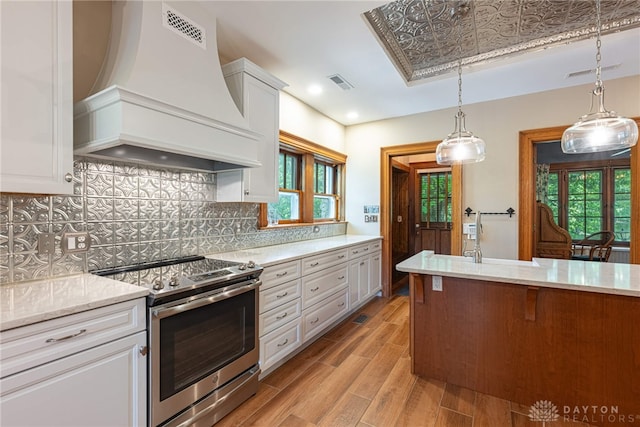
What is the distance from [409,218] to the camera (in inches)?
229

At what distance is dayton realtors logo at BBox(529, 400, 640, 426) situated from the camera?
176 centimetres

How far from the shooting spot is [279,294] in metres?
2.38

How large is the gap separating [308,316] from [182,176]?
166 centimetres

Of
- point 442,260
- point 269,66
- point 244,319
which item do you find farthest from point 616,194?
point 244,319

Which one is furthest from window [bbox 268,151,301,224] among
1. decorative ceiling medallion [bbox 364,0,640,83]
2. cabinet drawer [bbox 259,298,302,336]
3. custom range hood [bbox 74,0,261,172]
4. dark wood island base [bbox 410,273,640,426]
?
dark wood island base [bbox 410,273,640,426]

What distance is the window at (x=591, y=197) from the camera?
460 cm

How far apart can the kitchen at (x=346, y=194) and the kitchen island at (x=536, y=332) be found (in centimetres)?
155

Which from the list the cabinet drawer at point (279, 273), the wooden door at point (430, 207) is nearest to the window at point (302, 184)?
the cabinet drawer at point (279, 273)

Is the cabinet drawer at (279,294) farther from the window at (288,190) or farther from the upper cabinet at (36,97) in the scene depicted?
the upper cabinet at (36,97)

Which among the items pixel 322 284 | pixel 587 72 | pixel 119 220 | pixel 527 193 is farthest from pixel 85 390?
pixel 587 72

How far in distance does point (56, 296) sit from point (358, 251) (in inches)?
116

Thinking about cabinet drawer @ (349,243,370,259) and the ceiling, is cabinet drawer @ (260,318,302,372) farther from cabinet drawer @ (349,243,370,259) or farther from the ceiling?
the ceiling

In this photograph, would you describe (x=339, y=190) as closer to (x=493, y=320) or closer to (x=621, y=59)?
(x=493, y=320)

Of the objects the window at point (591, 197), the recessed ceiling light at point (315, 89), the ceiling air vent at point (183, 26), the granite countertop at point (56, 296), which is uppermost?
the recessed ceiling light at point (315, 89)
